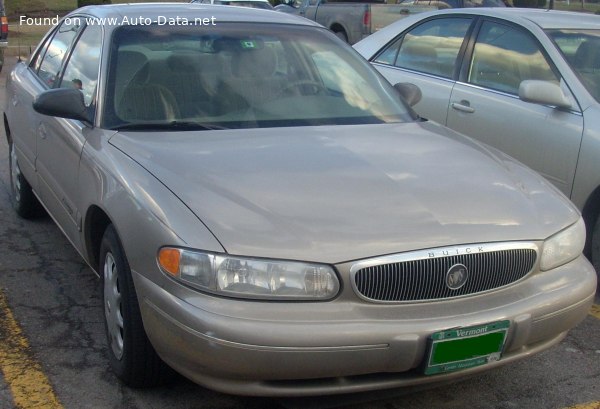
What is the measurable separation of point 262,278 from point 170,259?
1.13 ft

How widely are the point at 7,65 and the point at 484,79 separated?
473 inches

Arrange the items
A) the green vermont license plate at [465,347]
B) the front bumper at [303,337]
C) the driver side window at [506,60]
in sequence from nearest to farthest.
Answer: the front bumper at [303,337], the green vermont license plate at [465,347], the driver side window at [506,60]

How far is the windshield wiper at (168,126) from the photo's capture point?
12.5ft

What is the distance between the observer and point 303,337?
274 centimetres

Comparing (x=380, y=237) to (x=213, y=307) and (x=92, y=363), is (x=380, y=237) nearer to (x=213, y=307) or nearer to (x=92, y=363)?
(x=213, y=307)

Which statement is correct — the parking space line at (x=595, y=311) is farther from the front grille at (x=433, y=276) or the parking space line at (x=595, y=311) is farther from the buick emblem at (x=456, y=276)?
the buick emblem at (x=456, y=276)

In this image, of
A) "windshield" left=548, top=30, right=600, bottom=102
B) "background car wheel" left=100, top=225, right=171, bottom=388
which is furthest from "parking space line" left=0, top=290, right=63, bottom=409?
"windshield" left=548, top=30, right=600, bottom=102

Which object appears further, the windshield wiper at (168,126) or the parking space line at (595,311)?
the parking space line at (595,311)

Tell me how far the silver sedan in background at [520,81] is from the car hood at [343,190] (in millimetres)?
1073

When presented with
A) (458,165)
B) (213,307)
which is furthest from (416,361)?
(458,165)

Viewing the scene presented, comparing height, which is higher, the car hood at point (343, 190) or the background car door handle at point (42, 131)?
the car hood at point (343, 190)

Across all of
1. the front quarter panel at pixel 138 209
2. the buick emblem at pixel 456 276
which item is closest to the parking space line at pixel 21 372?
the front quarter panel at pixel 138 209

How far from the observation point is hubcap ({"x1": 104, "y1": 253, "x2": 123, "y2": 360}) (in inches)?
135

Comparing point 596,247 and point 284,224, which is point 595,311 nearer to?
point 596,247
